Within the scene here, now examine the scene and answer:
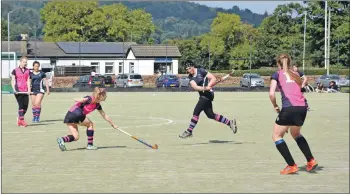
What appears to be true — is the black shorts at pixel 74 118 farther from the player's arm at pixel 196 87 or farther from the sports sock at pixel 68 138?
the player's arm at pixel 196 87

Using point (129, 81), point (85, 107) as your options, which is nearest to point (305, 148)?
point (85, 107)

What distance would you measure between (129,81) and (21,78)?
123 ft

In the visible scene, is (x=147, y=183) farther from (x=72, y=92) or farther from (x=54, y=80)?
(x=54, y=80)

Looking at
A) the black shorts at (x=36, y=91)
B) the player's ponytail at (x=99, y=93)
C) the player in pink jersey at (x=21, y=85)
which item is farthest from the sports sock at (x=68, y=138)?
the black shorts at (x=36, y=91)

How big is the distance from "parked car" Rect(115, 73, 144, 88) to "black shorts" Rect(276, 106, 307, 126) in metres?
47.2

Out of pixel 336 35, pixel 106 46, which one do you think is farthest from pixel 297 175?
pixel 106 46

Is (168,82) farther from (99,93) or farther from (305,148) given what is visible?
(305,148)

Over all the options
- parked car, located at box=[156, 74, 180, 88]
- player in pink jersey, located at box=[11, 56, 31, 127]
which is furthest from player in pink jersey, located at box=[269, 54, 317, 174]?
parked car, located at box=[156, 74, 180, 88]

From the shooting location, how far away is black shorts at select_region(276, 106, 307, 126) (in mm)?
10297

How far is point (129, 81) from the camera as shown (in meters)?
57.2

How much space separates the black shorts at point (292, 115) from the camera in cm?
1030

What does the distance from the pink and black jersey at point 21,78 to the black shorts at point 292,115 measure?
10.9m

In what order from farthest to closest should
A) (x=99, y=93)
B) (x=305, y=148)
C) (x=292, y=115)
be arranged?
(x=99, y=93) < (x=305, y=148) < (x=292, y=115)

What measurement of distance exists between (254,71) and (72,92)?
20.3 m
